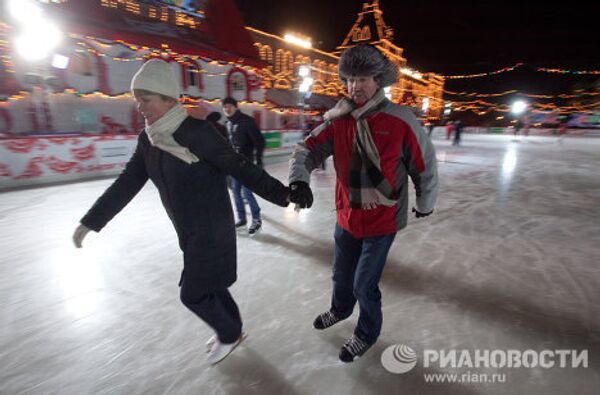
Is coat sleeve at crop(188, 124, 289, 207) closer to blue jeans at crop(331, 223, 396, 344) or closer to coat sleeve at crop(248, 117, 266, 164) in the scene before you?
blue jeans at crop(331, 223, 396, 344)

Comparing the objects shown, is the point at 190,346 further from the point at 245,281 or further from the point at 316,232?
the point at 316,232

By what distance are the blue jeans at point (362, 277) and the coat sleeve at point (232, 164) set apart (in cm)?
55

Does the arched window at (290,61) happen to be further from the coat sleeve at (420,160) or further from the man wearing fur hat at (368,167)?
the coat sleeve at (420,160)

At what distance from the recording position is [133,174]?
189 centimetres

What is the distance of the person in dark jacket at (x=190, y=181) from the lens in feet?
5.20

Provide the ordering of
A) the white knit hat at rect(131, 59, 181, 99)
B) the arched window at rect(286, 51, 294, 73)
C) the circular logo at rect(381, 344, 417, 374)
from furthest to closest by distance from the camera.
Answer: the arched window at rect(286, 51, 294, 73), the circular logo at rect(381, 344, 417, 374), the white knit hat at rect(131, 59, 181, 99)

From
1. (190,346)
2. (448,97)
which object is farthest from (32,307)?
(448,97)

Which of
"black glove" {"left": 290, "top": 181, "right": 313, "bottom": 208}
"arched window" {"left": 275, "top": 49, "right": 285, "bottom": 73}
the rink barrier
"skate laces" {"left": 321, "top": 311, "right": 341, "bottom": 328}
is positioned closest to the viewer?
"black glove" {"left": 290, "top": 181, "right": 313, "bottom": 208}

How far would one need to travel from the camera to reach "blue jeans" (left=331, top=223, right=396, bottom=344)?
186 centimetres

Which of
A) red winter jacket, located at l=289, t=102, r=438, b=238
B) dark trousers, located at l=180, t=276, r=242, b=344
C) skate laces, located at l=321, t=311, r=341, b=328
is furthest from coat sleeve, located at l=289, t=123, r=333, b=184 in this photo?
skate laces, located at l=321, t=311, r=341, b=328

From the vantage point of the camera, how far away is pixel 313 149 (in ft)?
6.28

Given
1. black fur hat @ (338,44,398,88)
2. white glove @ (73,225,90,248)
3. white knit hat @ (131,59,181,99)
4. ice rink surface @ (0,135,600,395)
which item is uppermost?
black fur hat @ (338,44,398,88)

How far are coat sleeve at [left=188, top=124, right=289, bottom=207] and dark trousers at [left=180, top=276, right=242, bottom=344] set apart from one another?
61 cm

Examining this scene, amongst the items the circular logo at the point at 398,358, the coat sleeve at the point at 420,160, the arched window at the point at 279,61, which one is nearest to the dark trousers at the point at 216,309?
the circular logo at the point at 398,358
